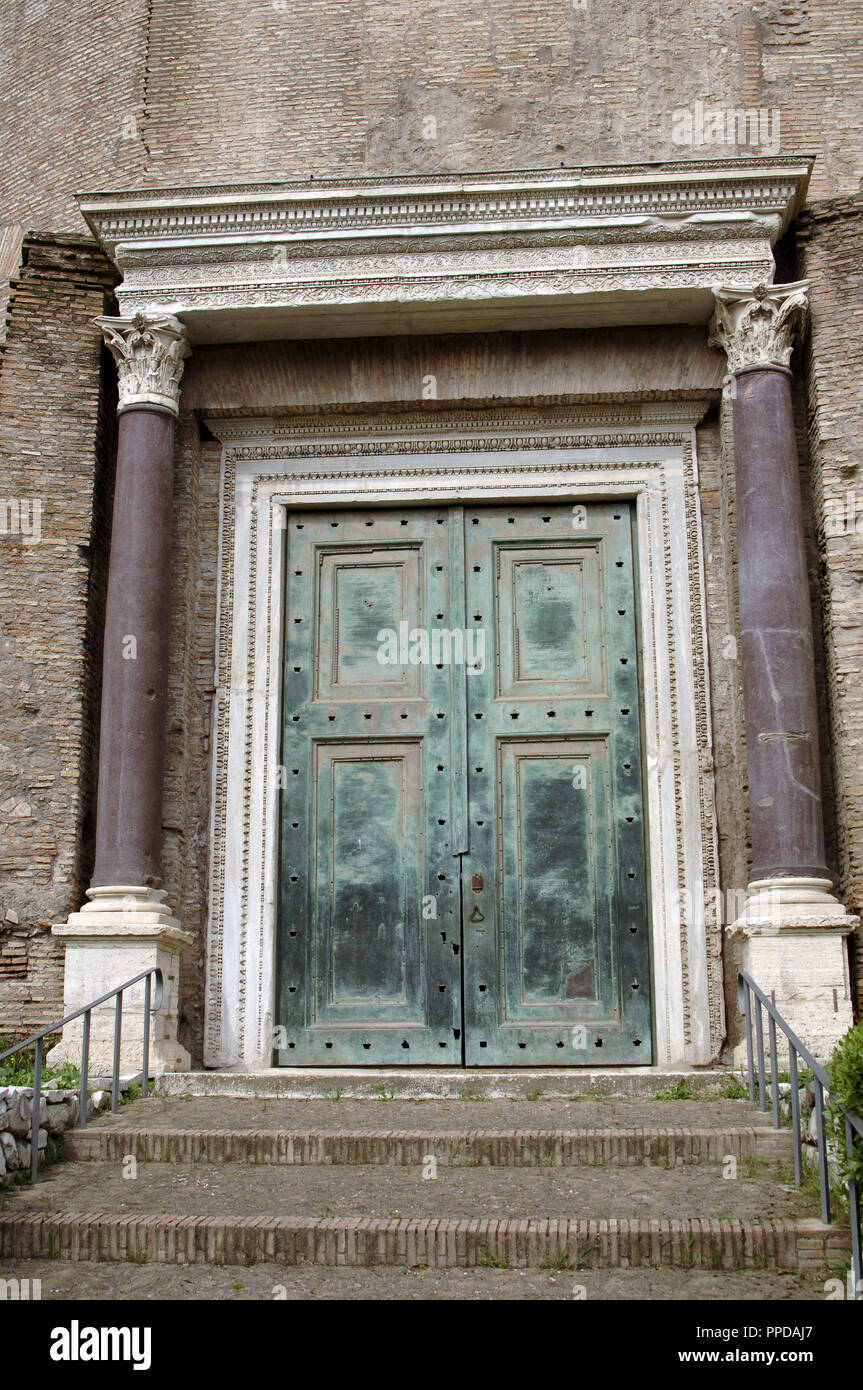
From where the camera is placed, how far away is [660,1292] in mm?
4910

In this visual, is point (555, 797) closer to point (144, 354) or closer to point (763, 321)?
point (763, 321)

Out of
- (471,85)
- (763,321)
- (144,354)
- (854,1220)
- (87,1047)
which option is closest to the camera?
(854,1220)

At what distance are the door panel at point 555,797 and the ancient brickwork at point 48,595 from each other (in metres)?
2.40

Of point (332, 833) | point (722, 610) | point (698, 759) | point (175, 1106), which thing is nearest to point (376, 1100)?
point (175, 1106)

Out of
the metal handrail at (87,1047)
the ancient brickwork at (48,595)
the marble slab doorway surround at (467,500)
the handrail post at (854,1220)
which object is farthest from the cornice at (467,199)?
the handrail post at (854,1220)

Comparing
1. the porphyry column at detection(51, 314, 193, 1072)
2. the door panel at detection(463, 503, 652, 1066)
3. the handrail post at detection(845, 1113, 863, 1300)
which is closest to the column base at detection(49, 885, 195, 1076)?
the porphyry column at detection(51, 314, 193, 1072)

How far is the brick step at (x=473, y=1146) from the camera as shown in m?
6.18

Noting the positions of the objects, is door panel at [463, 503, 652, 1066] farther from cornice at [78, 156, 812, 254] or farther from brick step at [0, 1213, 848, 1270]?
brick step at [0, 1213, 848, 1270]

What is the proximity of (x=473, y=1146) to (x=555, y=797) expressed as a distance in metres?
3.08

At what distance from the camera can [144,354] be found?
30.1 feet

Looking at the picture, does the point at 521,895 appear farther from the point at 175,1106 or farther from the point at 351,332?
the point at 351,332

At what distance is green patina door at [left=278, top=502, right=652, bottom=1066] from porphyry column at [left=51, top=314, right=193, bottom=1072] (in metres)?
0.93

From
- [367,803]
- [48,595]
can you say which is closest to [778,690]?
[367,803]

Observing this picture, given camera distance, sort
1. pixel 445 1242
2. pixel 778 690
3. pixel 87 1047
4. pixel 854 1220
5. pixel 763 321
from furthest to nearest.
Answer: pixel 763 321 < pixel 778 690 < pixel 87 1047 < pixel 445 1242 < pixel 854 1220
